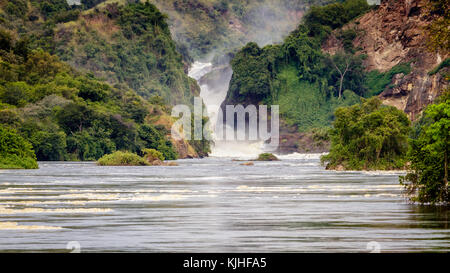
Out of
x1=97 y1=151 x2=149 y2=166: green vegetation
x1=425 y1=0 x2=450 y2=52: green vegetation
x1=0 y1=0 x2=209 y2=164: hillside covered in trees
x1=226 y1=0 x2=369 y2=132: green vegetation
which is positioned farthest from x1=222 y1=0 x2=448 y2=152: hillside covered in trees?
x1=425 y1=0 x2=450 y2=52: green vegetation

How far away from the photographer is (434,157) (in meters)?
29.7

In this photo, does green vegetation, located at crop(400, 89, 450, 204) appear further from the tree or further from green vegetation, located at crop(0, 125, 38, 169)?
the tree

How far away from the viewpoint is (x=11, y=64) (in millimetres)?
135125

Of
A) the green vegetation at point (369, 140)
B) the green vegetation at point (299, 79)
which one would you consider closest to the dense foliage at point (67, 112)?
the green vegetation at point (369, 140)

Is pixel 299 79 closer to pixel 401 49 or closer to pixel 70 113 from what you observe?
pixel 401 49

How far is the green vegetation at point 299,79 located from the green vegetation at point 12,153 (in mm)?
114748

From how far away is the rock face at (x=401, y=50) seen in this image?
16550 cm

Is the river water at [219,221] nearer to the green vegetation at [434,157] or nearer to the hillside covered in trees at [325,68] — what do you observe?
the green vegetation at [434,157]

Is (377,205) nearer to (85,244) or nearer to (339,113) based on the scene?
(85,244)

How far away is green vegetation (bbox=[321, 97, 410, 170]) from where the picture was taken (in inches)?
2648

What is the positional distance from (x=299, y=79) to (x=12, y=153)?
124846mm

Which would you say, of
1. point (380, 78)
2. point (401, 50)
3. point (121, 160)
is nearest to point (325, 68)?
point (380, 78)
